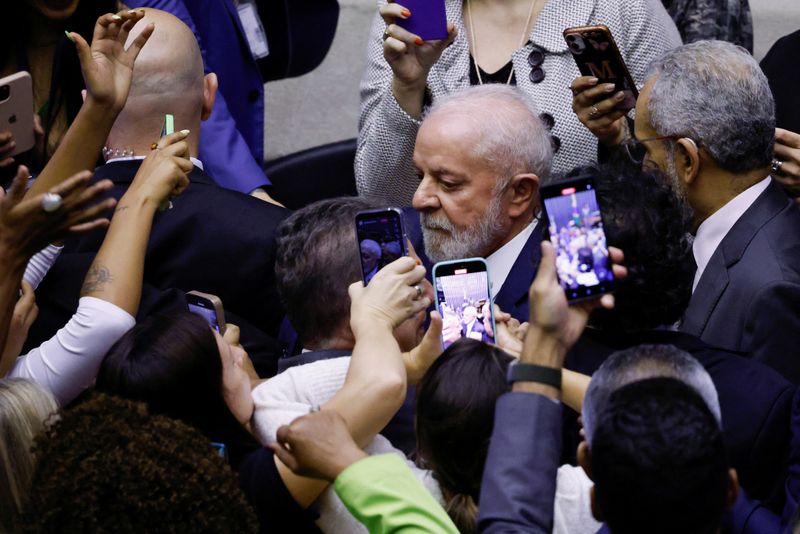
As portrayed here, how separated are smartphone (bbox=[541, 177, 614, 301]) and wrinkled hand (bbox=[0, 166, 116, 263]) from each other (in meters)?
0.93

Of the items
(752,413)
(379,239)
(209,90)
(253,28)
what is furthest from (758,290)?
(253,28)

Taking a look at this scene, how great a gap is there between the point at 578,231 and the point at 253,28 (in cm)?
278

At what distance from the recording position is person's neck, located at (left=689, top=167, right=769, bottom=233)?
3129mm

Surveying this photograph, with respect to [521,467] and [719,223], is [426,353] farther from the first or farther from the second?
[719,223]

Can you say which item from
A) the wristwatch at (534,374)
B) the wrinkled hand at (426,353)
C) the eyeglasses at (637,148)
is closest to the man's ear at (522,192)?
the eyeglasses at (637,148)

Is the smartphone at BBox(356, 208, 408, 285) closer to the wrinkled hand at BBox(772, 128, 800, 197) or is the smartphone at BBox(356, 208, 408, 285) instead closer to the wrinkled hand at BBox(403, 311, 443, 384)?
the wrinkled hand at BBox(403, 311, 443, 384)

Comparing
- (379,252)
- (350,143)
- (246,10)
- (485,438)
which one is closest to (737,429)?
(485,438)

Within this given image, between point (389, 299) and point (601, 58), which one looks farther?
point (601, 58)

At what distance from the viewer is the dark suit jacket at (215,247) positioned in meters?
3.32

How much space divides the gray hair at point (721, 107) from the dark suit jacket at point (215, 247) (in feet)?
3.68

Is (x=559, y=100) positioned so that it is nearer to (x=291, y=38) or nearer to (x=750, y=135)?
(x=750, y=135)

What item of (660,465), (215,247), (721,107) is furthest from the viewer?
(215,247)

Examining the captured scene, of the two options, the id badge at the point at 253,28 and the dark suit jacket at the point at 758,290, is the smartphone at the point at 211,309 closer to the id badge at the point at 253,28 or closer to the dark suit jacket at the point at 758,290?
the dark suit jacket at the point at 758,290

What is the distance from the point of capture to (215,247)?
335cm
